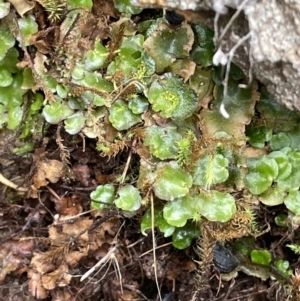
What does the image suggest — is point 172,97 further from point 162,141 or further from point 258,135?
point 258,135

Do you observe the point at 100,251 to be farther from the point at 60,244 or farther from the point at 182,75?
the point at 182,75

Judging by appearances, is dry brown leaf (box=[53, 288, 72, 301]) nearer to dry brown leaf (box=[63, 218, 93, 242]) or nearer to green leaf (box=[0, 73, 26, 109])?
dry brown leaf (box=[63, 218, 93, 242])

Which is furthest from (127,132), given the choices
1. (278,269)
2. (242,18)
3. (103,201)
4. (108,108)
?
(278,269)

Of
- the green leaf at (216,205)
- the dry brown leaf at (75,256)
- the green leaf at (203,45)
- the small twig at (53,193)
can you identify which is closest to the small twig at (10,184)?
the small twig at (53,193)

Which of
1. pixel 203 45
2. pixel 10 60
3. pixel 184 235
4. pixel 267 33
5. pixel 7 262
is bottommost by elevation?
pixel 7 262

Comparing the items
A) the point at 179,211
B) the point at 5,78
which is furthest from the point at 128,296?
the point at 5,78

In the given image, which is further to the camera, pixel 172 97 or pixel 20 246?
pixel 20 246
